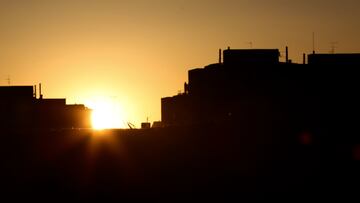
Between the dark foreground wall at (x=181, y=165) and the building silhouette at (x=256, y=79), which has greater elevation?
the building silhouette at (x=256, y=79)

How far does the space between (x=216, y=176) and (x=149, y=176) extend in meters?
1.95

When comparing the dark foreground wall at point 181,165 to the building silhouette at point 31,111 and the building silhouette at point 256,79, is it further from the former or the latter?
the building silhouette at point 31,111

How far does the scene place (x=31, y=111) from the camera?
170 ft

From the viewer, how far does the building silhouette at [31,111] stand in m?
49.4

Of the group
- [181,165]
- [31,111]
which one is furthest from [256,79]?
[181,165]

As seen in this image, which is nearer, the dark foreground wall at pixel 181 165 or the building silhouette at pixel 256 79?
the dark foreground wall at pixel 181 165

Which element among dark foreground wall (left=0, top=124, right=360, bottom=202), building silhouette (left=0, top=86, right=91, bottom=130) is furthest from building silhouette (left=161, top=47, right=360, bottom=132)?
dark foreground wall (left=0, top=124, right=360, bottom=202)

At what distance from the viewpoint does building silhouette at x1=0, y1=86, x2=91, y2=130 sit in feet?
162

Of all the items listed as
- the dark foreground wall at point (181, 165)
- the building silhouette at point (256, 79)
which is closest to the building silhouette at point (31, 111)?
the building silhouette at point (256, 79)

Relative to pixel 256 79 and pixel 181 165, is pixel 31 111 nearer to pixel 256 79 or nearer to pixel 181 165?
pixel 256 79

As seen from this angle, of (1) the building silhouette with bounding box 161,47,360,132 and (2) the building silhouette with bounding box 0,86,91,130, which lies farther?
(2) the building silhouette with bounding box 0,86,91,130

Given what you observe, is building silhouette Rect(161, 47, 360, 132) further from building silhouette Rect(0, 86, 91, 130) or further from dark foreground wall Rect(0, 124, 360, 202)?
dark foreground wall Rect(0, 124, 360, 202)

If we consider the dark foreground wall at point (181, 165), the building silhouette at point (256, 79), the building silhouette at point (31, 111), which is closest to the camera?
the dark foreground wall at point (181, 165)

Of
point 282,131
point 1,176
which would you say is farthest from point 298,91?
point 1,176
